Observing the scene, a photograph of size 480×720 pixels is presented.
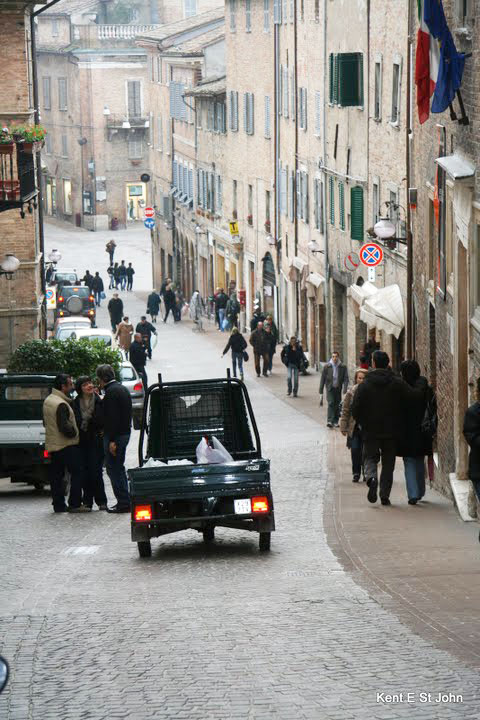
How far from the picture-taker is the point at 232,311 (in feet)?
172

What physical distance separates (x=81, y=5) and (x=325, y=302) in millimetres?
62621

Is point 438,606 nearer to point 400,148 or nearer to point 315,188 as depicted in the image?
point 400,148

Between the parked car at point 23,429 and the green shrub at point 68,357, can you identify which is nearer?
the parked car at point 23,429

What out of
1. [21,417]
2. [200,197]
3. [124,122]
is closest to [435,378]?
[21,417]

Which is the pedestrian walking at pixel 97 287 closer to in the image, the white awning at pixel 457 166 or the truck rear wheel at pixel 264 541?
the white awning at pixel 457 166

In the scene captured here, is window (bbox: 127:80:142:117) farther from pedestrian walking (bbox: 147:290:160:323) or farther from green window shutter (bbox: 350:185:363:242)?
green window shutter (bbox: 350:185:363:242)

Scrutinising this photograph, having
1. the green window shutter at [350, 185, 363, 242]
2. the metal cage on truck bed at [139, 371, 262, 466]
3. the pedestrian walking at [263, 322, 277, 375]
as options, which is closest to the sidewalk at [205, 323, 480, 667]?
the metal cage on truck bed at [139, 371, 262, 466]

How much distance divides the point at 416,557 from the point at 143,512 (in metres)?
2.40

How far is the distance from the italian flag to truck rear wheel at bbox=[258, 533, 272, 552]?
19.1ft

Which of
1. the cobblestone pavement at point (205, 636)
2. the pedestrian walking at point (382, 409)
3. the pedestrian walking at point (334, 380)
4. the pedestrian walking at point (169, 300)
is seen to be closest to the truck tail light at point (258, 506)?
the cobblestone pavement at point (205, 636)

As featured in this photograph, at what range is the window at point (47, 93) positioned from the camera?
317 feet

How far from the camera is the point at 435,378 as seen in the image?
2161cm

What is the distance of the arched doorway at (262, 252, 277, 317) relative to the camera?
53.1 metres

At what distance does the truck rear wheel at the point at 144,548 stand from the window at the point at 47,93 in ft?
282
